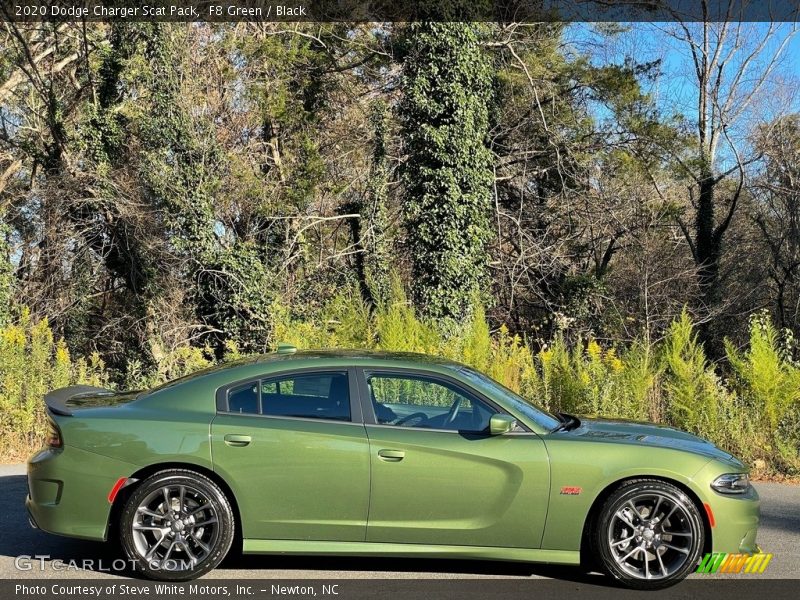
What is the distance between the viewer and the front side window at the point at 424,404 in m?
5.50

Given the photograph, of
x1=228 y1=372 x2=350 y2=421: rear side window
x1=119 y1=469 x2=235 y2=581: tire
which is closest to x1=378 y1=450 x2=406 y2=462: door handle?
x1=228 y1=372 x2=350 y2=421: rear side window

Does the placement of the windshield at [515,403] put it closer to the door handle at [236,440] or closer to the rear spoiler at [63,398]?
the door handle at [236,440]

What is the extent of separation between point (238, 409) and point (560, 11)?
22215 mm

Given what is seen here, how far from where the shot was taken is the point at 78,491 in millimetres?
5262

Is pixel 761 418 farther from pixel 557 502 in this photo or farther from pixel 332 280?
pixel 332 280

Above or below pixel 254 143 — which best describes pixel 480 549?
below

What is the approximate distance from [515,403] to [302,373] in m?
1.52

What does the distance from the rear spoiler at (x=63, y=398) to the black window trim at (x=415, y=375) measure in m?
1.99

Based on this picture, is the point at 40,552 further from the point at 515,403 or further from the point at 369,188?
the point at 369,188

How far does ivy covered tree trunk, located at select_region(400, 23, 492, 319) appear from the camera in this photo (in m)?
18.7

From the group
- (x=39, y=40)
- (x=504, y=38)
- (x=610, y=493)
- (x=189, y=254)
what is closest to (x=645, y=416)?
(x=610, y=493)

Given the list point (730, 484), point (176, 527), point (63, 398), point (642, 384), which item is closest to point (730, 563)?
point (730, 484)

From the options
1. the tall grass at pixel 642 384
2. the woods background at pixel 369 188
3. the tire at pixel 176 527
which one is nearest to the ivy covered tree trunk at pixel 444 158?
the woods background at pixel 369 188

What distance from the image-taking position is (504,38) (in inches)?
926
